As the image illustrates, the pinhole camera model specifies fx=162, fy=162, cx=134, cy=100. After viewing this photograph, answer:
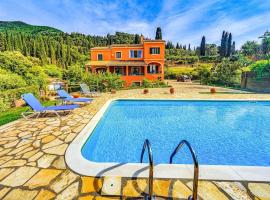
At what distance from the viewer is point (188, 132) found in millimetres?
6734

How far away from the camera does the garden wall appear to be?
1728 centimetres

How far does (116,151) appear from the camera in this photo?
5.16 meters

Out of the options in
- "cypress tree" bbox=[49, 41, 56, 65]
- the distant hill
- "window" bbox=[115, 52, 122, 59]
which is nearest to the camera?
"window" bbox=[115, 52, 122, 59]

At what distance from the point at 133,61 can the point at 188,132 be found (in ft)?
67.2

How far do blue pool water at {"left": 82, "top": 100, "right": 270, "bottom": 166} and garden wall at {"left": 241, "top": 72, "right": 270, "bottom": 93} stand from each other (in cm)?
802

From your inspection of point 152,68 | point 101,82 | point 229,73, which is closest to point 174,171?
point 101,82

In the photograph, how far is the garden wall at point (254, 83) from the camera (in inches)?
680

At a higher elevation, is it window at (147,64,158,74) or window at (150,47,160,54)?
window at (150,47,160,54)

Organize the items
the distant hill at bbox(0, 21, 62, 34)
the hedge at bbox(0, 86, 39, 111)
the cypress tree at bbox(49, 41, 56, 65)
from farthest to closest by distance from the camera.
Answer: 1. the distant hill at bbox(0, 21, 62, 34)
2. the cypress tree at bbox(49, 41, 56, 65)
3. the hedge at bbox(0, 86, 39, 111)

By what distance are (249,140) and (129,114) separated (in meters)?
5.68

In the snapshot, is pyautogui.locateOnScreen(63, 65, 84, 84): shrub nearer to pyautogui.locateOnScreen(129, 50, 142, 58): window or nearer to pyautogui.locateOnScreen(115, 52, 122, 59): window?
pyautogui.locateOnScreen(115, 52, 122, 59): window

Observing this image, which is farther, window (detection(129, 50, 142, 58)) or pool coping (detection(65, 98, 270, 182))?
window (detection(129, 50, 142, 58))

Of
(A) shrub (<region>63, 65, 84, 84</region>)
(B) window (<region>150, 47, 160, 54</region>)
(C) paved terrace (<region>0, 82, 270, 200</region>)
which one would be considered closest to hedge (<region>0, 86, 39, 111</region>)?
(C) paved terrace (<region>0, 82, 270, 200</region>)

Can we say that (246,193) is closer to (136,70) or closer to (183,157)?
(183,157)
